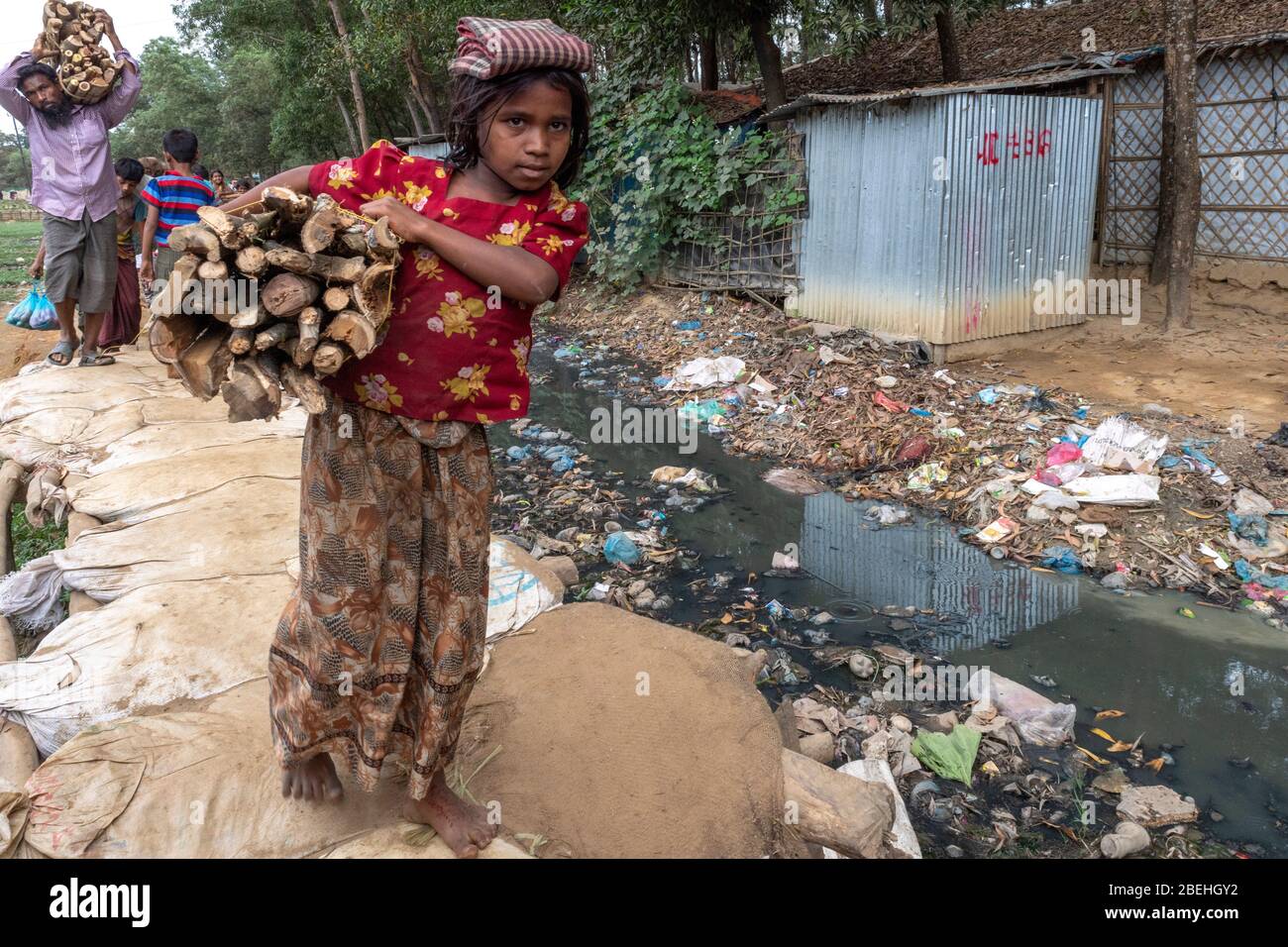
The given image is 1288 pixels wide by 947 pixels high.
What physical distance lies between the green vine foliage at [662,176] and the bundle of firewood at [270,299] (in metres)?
7.79

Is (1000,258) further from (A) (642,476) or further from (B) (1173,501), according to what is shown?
(A) (642,476)

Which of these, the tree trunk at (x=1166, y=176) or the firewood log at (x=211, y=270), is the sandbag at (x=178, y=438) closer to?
the firewood log at (x=211, y=270)

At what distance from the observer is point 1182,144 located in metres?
7.81

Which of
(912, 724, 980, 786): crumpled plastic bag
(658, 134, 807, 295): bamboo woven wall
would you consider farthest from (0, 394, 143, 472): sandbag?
(658, 134, 807, 295): bamboo woven wall

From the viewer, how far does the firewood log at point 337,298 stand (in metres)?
1.48

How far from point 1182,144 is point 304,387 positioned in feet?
28.6

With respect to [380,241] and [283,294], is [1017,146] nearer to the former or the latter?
[380,241]

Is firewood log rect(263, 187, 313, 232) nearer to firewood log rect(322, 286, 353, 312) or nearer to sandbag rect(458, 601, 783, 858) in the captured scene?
firewood log rect(322, 286, 353, 312)

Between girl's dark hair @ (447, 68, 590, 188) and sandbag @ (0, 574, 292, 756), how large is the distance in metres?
1.65

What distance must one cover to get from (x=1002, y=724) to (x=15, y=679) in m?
3.12

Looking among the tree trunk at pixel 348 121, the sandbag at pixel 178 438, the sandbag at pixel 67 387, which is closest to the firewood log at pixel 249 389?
the sandbag at pixel 178 438

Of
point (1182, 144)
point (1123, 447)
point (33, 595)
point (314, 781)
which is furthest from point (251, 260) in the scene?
point (1182, 144)

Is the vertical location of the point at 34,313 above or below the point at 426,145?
below

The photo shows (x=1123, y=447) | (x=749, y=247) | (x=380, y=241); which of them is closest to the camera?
(x=380, y=241)
